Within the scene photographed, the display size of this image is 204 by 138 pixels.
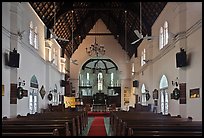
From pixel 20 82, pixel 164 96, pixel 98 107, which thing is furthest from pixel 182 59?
pixel 98 107

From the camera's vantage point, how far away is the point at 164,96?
17078 mm

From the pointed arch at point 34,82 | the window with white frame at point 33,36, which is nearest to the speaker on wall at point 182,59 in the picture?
the window with white frame at point 33,36

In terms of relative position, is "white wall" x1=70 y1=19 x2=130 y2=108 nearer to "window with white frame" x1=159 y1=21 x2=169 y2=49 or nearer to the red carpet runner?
"window with white frame" x1=159 y1=21 x2=169 y2=49

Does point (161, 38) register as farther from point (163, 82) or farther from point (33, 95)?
point (33, 95)

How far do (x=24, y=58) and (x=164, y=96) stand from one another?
24.4 ft

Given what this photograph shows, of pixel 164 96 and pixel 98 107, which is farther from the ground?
pixel 164 96

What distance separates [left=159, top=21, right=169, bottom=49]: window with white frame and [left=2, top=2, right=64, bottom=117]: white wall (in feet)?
22.6

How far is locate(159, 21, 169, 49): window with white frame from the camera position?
16.6 meters

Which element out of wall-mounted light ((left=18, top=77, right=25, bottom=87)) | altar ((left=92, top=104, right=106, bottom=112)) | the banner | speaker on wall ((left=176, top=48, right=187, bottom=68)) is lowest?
altar ((left=92, top=104, right=106, bottom=112))

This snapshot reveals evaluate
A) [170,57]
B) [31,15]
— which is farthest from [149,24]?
[31,15]

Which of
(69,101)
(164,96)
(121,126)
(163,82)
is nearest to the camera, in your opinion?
(121,126)

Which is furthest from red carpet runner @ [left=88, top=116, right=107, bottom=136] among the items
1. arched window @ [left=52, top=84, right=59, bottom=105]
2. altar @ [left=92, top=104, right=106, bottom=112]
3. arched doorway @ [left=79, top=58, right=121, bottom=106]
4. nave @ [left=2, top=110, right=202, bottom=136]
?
arched doorway @ [left=79, top=58, right=121, bottom=106]

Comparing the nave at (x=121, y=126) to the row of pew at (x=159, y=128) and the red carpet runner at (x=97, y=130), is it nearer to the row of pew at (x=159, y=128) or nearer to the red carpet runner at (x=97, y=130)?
the row of pew at (x=159, y=128)

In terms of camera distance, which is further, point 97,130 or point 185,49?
point 97,130
